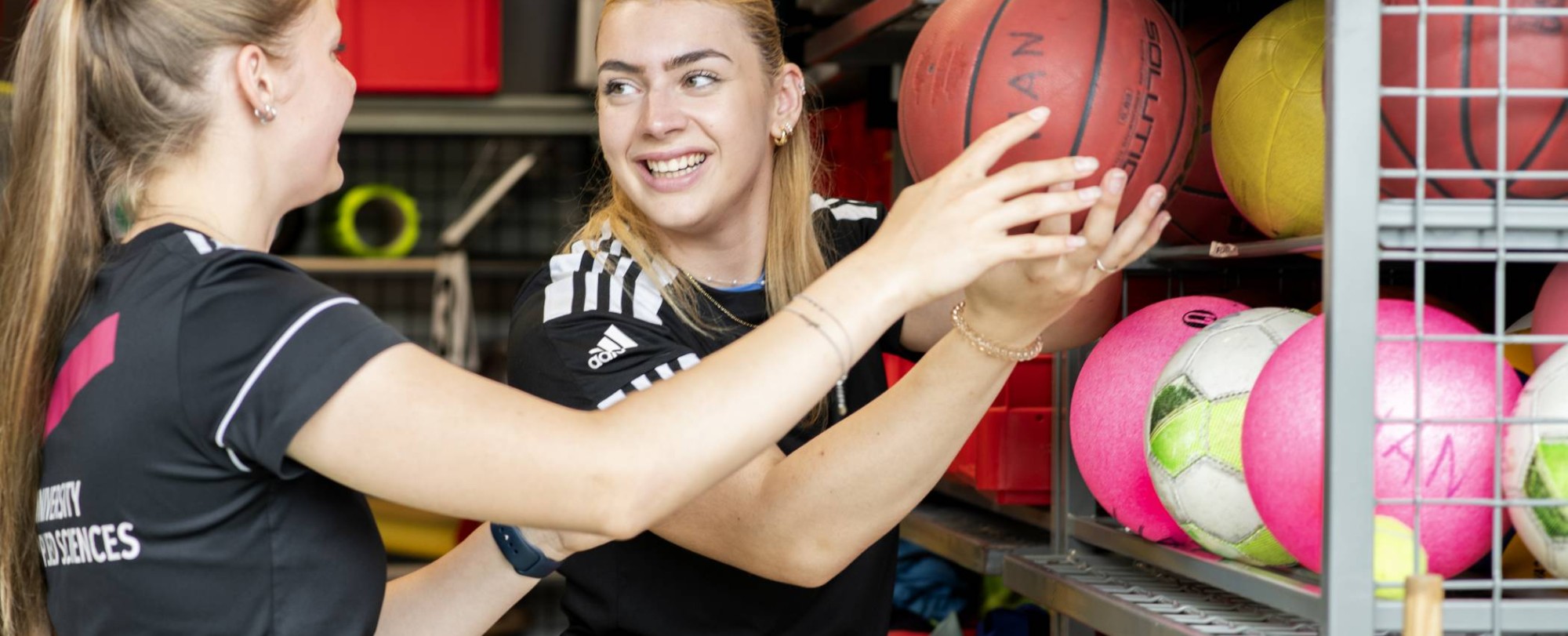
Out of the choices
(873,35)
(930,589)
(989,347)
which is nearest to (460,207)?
(930,589)

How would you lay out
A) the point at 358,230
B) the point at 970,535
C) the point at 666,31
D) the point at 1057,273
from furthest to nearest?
the point at 358,230 < the point at 970,535 < the point at 666,31 < the point at 1057,273

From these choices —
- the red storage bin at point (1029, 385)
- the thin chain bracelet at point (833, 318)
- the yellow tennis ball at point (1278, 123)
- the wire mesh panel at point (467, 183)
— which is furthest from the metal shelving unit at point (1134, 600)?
the wire mesh panel at point (467, 183)

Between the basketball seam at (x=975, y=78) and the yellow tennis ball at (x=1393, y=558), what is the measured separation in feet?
1.86

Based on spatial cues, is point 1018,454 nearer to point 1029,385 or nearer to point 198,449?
point 1029,385

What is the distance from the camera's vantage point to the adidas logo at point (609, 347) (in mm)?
1715

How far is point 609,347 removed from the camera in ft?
5.67

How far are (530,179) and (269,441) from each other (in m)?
3.99

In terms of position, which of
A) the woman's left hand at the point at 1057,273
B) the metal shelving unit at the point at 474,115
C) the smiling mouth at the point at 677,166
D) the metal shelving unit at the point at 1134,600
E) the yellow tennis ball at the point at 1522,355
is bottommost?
the metal shelving unit at the point at 1134,600

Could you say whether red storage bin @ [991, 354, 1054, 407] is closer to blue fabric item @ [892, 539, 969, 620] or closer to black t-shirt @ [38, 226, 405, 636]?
blue fabric item @ [892, 539, 969, 620]

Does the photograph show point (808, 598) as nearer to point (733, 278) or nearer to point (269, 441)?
point (733, 278)

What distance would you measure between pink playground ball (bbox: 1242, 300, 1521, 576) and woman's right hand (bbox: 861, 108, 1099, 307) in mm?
262

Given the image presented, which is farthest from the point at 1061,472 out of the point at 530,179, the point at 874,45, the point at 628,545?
the point at 530,179

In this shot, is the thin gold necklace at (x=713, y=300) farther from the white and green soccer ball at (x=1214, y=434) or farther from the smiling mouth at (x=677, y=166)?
the white and green soccer ball at (x=1214, y=434)

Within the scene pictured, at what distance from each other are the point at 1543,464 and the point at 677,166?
1.08m
